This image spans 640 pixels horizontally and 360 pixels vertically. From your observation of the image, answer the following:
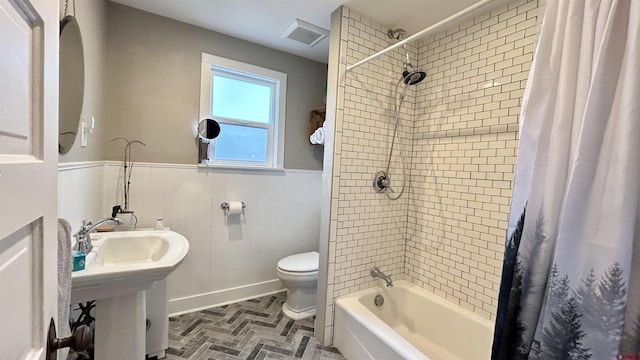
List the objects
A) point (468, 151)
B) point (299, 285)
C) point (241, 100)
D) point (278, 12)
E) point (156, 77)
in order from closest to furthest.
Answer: point (468, 151) < point (278, 12) < point (156, 77) < point (299, 285) < point (241, 100)

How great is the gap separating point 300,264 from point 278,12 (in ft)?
6.50

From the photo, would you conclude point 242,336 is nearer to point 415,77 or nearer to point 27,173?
point 27,173

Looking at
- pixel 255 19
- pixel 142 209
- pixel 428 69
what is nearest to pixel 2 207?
pixel 142 209

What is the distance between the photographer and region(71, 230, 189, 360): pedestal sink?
1.12 metres

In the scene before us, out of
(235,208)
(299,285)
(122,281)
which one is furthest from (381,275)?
(122,281)

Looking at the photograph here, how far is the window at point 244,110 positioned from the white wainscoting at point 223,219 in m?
0.18

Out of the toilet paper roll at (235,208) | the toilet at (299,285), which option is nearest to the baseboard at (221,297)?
the toilet at (299,285)

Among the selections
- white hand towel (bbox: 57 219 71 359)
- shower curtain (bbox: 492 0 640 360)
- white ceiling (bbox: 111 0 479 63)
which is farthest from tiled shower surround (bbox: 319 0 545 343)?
white hand towel (bbox: 57 219 71 359)

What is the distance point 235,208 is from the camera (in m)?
2.37

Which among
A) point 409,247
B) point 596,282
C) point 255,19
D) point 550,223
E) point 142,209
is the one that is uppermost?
point 255,19

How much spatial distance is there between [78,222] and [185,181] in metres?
0.81

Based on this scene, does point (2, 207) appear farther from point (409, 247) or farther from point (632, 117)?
point (409, 247)

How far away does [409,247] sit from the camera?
2229 mm

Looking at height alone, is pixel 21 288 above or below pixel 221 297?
above
